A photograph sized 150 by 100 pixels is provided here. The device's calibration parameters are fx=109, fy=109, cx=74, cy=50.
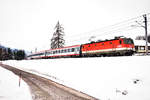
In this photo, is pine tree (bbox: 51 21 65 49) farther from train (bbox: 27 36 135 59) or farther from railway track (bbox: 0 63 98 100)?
railway track (bbox: 0 63 98 100)

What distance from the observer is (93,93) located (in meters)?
8.91

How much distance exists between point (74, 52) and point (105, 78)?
16.1m

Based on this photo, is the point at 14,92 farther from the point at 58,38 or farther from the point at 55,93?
the point at 58,38

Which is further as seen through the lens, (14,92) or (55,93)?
(55,93)

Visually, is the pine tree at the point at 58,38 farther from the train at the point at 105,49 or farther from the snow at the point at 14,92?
the snow at the point at 14,92

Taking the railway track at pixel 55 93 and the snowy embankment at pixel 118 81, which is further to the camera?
the railway track at pixel 55 93

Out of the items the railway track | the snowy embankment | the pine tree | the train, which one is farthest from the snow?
the pine tree

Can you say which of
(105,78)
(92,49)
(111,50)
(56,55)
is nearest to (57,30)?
(56,55)

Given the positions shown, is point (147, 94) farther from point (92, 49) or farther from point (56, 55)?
point (56, 55)

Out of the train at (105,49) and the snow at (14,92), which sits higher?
the train at (105,49)

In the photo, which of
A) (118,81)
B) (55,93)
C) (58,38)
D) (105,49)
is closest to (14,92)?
(55,93)

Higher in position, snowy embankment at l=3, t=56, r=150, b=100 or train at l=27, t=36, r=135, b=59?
train at l=27, t=36, r=135, b=59

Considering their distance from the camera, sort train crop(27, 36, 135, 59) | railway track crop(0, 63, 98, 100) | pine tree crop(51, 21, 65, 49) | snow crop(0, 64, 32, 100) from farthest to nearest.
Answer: pine tree crop(51, 21, 65, 49), train crop(27, 36, 135, 59), railway track crop(0, 63, 98, 100), snow crop(0, 64, 32, 100)

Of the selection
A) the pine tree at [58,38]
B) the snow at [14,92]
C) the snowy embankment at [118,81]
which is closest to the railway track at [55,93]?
the snow at [14,92]
